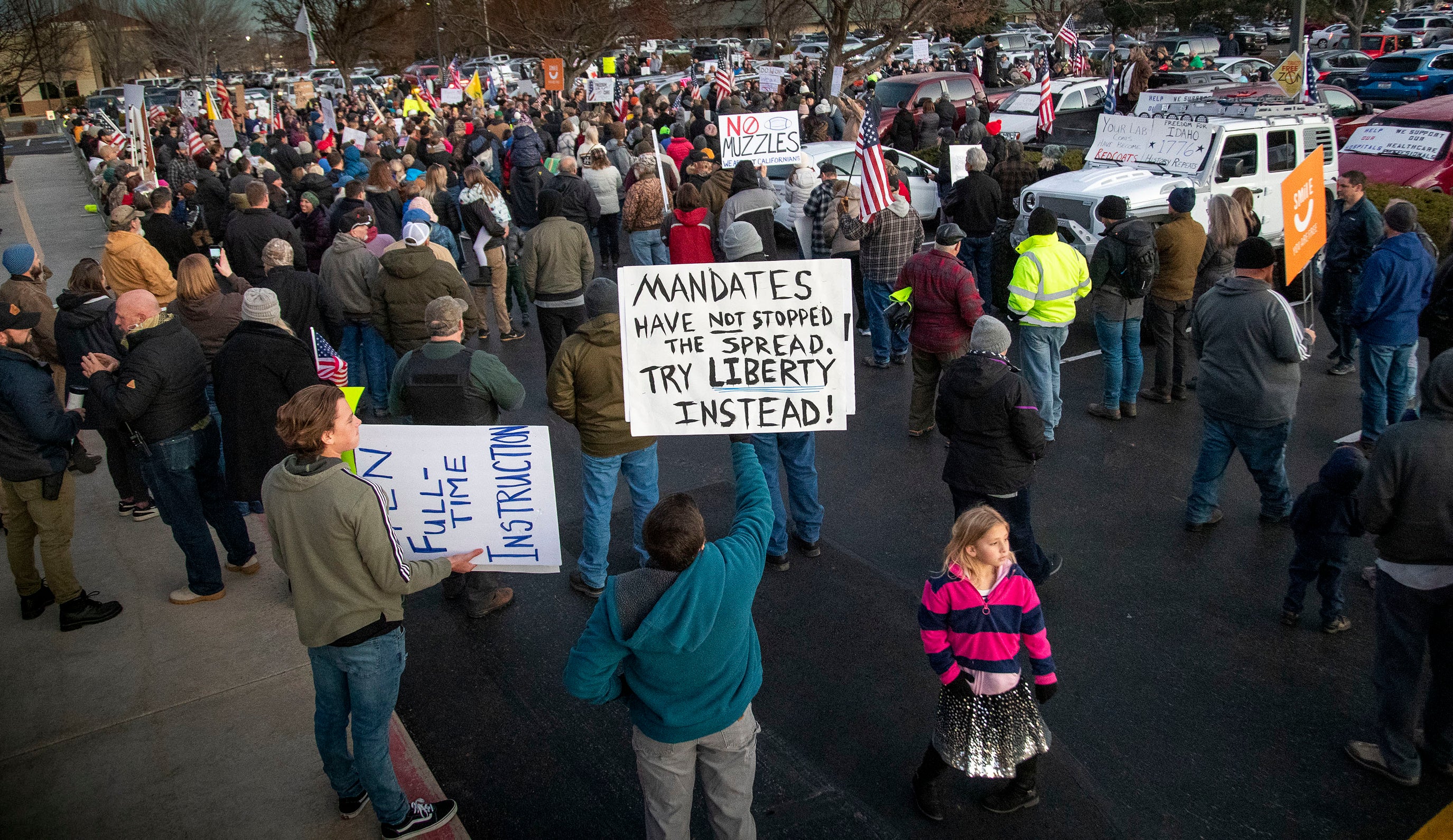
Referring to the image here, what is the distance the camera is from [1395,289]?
6648 mm

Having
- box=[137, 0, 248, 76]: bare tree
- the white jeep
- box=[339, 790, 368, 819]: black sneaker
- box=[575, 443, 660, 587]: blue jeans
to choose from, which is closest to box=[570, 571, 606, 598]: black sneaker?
box=[575, 443, 660, 587]: blue jeans

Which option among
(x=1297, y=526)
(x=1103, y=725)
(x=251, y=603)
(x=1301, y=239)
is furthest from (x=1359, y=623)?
(x=251, y=603)

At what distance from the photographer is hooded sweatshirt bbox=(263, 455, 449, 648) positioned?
3.48m

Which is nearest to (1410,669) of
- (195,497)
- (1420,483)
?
(1420,483)

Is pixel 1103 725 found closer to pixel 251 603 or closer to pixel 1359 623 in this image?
pixel 1359 623

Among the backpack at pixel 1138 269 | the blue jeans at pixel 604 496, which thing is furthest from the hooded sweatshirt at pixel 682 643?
the backpack at pixel 1138 269

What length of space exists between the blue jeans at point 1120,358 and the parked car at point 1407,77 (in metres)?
20.3

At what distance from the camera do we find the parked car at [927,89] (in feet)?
70.1

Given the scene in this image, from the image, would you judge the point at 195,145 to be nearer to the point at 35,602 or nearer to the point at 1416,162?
the point at 35,602

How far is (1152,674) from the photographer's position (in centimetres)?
492

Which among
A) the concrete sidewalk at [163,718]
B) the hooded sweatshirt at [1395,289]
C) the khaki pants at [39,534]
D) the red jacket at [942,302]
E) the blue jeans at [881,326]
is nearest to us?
the concrete sidewalk at [163,718]

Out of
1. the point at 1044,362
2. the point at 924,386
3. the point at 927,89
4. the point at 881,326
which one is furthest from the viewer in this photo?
the point at 927,89

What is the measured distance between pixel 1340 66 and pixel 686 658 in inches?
1232

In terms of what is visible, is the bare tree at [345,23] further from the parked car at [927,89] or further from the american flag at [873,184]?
Answer: the american flag at [873,184]
